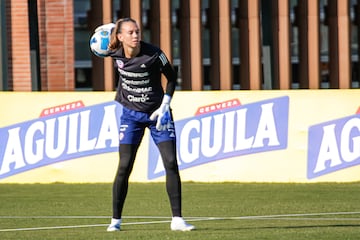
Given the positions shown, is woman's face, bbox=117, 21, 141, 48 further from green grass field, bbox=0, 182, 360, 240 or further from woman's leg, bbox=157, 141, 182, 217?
green grass field, bbox=0, 182, 360, 240

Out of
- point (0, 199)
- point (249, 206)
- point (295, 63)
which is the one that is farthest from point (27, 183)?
point (295, 63)

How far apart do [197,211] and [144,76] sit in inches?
115

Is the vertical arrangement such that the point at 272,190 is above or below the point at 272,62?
below

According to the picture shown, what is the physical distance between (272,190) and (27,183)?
3.74 m

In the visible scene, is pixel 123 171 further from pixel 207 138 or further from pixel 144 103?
pixel 207 138

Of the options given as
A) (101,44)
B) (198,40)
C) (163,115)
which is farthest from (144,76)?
(198,40)

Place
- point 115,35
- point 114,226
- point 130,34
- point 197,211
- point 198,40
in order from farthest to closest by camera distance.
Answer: point 198,40 < point 197,211 < point 114,226 < point 115,35 < point 130,34

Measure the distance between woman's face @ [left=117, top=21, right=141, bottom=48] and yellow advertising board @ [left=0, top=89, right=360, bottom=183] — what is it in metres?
7.00

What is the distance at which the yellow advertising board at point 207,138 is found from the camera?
17.0 metres

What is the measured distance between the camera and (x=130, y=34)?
1020 cm

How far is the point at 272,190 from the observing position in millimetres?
15891

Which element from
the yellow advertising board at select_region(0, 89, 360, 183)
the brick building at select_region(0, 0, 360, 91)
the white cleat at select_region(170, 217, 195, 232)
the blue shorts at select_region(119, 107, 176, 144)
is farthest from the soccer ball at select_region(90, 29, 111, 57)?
the brick building at select_region(0, 0, 360, 91)

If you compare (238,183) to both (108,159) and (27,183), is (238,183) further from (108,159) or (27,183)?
(27,183)

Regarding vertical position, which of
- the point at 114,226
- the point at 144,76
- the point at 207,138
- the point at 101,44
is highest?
the point at 101,44
